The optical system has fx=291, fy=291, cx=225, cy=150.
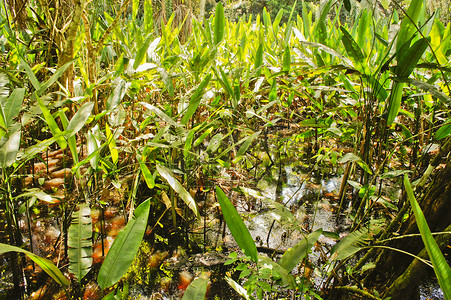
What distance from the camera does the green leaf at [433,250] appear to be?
0.34 m

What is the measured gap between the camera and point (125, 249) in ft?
1.72

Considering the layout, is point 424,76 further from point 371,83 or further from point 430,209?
point 430,209

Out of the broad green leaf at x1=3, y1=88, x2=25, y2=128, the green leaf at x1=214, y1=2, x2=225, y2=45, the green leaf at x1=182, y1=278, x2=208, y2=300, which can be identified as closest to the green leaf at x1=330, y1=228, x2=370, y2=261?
the green leaf at x1=182, y1=278, x2=208, y2=300

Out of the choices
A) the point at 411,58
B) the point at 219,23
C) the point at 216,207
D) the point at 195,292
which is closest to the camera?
the point at 195,292

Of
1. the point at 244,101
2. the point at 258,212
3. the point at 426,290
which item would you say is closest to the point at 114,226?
the point at 258,212

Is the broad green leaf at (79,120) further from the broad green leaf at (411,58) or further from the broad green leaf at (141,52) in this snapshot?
the broad green leaf at (411,58)

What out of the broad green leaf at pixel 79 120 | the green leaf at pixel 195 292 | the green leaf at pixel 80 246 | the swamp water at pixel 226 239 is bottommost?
the swamp water at pixel 226 239

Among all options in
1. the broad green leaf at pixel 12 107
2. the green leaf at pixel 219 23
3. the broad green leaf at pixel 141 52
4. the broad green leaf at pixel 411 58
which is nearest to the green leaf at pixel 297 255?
the broad green leaf at pixel 411 58

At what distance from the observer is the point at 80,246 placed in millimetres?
639

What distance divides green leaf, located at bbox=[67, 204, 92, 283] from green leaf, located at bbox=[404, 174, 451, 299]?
608 mm

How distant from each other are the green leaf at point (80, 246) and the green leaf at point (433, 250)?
61 cm

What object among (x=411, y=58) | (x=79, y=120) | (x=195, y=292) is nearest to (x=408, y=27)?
(x=411, y=58)

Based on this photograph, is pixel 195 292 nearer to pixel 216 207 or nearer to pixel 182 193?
pixel 182 193

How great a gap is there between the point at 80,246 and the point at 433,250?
644 mm
